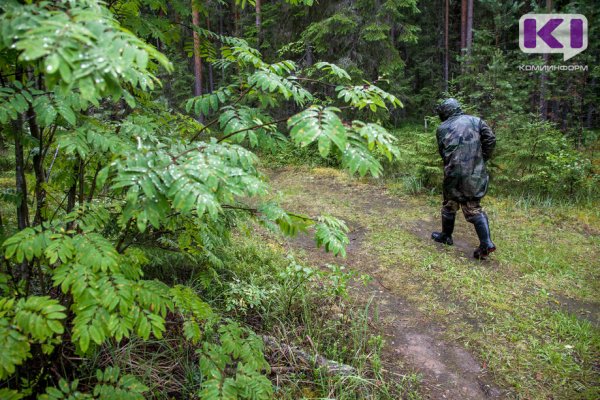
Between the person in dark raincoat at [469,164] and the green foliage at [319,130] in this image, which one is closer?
the green foliage at [319,130]

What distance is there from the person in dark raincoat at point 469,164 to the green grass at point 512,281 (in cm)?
59

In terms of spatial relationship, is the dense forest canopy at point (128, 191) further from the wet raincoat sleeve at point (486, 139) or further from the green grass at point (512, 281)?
the wet raincoat sleeve at point (486, 139)

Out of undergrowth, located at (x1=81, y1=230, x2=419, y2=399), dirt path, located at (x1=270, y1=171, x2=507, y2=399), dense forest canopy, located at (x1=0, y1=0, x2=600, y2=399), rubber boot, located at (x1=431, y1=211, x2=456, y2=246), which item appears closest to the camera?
dense forest canopy, located at (x1=0, y1=0, x2=600, y2=399)

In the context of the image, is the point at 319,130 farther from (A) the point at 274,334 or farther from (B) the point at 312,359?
(A) the point at 274,334

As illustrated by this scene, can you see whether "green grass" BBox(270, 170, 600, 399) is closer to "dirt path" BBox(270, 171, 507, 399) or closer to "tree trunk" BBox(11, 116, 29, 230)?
"dirt path" BBox(270, 171, 507, 399)

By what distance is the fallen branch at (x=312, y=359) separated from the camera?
3.28 meters

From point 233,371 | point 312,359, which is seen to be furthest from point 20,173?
point 312,359

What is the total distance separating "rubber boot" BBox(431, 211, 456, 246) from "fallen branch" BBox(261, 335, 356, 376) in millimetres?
3618

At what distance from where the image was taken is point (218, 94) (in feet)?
8.94

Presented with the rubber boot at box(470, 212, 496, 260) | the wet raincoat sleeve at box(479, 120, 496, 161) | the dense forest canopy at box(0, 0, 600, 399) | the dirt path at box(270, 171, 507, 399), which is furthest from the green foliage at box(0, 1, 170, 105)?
the wet raincoat sleeve at box(479, 120, 496, 161)

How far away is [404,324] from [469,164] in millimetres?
2869

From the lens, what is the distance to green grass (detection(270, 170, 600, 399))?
11.8 feet

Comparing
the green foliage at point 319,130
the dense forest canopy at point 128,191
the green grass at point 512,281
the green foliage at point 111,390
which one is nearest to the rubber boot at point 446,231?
the green grass at point 512,281

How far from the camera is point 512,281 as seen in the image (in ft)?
16.8
